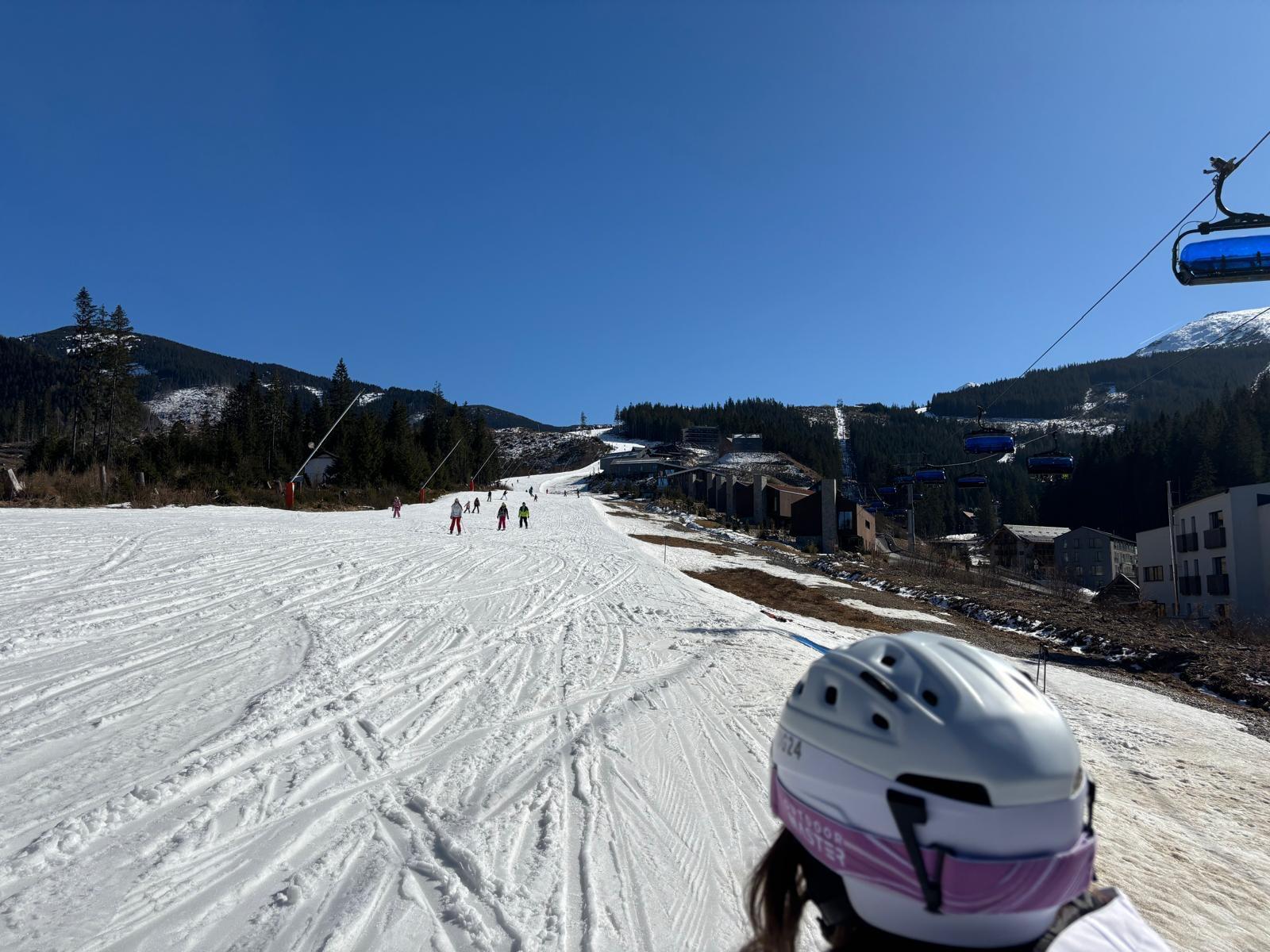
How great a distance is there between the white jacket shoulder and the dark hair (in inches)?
19.2

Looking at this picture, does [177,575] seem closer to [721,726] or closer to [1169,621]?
[721,726]

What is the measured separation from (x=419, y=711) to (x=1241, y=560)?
50.5 m

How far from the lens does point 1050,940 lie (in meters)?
1.53

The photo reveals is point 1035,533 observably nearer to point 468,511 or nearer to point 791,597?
point 468,511

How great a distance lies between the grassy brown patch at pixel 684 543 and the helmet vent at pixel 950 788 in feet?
110

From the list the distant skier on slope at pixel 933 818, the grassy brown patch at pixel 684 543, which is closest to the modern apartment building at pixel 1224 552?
the grassy brown patch at pixel 684 543

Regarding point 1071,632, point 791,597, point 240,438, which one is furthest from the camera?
point 240,438

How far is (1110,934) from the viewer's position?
5.41ft

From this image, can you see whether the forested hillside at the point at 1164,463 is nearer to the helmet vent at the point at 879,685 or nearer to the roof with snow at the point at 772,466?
the roof with snow at the point at 772,466

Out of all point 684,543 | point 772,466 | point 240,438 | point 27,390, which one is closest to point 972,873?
point 684,543

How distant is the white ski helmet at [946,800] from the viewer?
4.78ft

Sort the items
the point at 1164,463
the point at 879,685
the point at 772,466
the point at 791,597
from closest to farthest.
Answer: the point at 879,685 → the point at 791,597 → the point at 1164,463 → the point at 772,466

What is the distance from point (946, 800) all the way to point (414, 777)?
4415 millimetres

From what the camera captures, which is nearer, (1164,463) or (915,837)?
(915,837)
